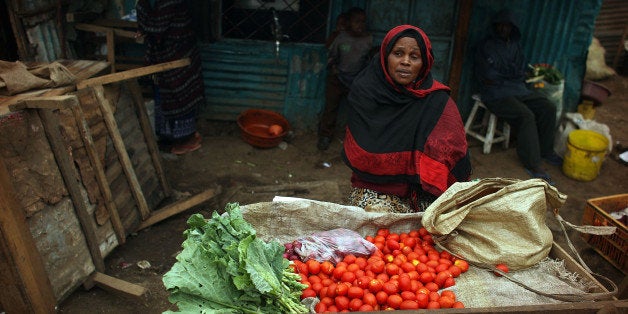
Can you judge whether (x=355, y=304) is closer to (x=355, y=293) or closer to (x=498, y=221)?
(x=355, y=293)

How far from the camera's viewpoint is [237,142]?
22.8 feet

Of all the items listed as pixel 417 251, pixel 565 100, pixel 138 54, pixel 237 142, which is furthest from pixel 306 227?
pixel 565 100

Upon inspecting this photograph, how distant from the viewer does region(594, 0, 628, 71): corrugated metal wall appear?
10.0m

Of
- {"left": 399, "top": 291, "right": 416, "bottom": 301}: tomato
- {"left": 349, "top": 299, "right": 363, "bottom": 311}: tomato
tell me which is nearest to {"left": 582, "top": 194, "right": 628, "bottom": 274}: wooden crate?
{"left": 399, "top": 291, "right": 416, "bottom": 301}: tomato

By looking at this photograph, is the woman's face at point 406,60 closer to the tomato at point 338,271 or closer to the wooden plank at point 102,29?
the tomato at point 338,271

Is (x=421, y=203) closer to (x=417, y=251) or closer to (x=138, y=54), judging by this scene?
(x=417, y=251)

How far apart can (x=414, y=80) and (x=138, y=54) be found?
5.02 metres

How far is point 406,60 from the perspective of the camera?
9.09 ft

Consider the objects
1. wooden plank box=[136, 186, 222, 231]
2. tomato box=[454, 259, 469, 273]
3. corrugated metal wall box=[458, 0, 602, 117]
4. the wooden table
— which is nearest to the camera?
tomato box=[454, 259, 469, 273]

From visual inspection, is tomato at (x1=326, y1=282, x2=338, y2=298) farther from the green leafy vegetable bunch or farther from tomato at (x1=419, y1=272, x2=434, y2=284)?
tomato at (x1=419, y1=272, x2=434, y2=284)

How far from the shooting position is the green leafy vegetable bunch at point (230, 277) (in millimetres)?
1814

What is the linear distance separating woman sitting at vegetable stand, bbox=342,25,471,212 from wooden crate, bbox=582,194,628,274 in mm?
2598

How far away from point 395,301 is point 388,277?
0.24m

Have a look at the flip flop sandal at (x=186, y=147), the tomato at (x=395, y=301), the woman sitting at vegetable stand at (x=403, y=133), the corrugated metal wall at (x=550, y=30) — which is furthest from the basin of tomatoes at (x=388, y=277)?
the corrugated metal wall at (x=550, y=30)
